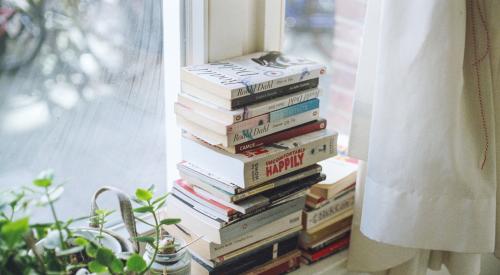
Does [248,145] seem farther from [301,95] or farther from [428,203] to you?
[428,203]

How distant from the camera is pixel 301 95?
1202 mm

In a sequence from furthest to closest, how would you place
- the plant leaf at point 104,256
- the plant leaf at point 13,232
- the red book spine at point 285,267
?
the red book spine at point 285,267 < the plant leaf at point 104,256 < the plant leaf at point 13,232

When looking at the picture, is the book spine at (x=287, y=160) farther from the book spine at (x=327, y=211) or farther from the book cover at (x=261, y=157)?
the book spine at (x=327, y=211)

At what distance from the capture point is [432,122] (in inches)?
43.3

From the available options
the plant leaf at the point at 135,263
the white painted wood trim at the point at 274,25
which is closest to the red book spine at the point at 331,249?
the white painted wood trim at the point at 274,25

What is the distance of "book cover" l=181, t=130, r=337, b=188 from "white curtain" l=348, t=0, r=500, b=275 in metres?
0.10

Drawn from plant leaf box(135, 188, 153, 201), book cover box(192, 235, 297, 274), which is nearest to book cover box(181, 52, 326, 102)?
plant leaf box(135, 188, 153, 201)

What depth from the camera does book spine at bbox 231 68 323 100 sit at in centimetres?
111

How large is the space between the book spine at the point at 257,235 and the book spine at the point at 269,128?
196mm

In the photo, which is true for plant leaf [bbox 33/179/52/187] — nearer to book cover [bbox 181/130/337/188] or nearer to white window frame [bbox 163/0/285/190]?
book cover [bbox 181/130/337/188]

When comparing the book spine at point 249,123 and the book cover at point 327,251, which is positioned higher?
the book spine at point 249,123

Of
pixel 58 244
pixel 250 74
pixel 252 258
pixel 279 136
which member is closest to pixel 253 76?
pixel 250 74

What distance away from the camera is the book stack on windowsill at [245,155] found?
1.13 metres

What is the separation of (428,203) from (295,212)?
0.89ft
